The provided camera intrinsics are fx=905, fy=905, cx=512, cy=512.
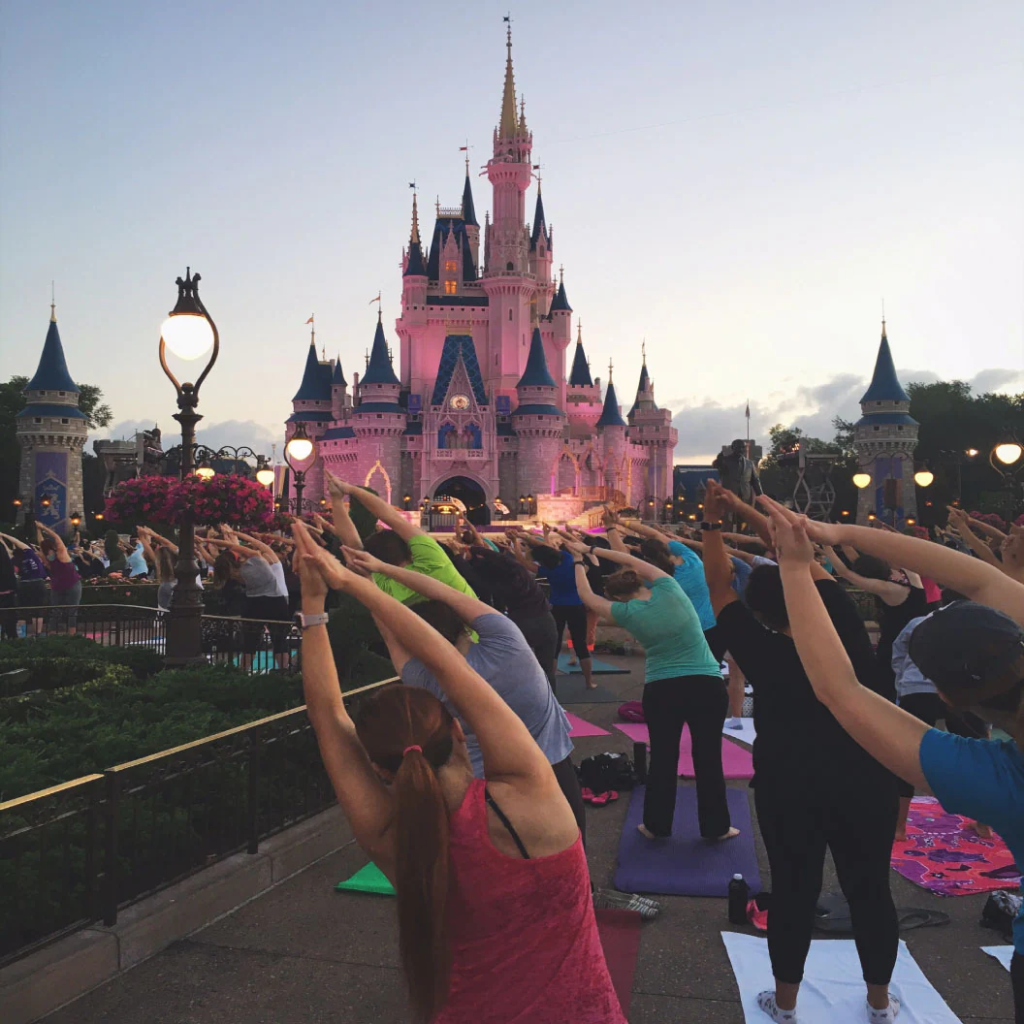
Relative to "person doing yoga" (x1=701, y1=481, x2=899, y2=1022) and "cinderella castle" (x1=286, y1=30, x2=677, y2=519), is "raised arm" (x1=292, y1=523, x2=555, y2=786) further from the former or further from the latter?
"cinderella castle" (x1=286, y1=30, x2=677, y2=519)

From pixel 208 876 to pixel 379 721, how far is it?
3.72 meters

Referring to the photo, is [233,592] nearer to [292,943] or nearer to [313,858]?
[313,858]


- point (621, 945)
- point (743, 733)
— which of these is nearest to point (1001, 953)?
point (621, 945)

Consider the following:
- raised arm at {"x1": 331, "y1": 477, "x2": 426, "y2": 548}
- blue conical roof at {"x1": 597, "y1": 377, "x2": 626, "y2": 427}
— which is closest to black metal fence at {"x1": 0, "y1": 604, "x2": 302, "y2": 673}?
raised arm at {"x1": 331, "y1": 477, "x2": 426, "y2": 548}

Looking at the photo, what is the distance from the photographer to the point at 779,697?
12.4 ft

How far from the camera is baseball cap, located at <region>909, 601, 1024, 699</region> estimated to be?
2.05 metres

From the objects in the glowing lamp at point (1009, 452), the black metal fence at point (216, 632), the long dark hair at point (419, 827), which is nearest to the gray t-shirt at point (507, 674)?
the long dark hair at point (419, 827)

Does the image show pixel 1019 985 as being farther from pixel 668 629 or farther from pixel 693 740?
pixel 693 740

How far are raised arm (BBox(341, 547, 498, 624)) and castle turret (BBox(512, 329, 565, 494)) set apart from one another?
62.4m

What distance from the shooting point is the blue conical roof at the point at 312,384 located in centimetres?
7312

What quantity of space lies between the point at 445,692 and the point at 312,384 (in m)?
73.7

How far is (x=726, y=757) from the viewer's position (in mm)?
8250

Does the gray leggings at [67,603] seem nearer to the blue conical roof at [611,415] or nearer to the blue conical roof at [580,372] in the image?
the blue conical roof at [611,415]

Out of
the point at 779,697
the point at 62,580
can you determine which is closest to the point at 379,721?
the point at 779,697
